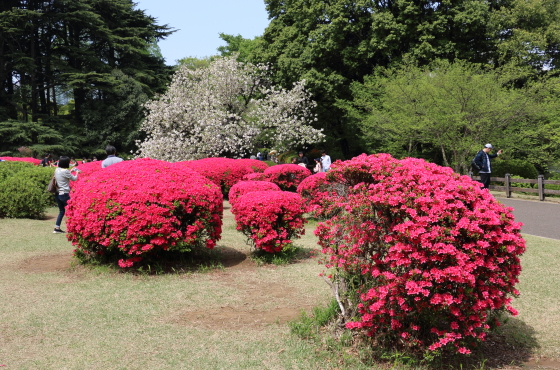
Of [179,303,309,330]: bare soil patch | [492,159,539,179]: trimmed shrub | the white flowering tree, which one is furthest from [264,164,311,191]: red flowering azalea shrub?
[492,159,539,179]: trimmed shrub

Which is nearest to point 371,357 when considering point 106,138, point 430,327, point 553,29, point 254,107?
point 430,327

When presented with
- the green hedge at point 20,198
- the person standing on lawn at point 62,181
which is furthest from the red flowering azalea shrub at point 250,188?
the green hedge at point 20,198

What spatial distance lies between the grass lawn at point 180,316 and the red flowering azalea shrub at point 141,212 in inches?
18.9

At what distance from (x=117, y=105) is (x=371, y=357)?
36.9 m

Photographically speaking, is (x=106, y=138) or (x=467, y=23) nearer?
(x=467, y=23)

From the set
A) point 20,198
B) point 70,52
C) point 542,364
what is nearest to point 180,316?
point 542,364

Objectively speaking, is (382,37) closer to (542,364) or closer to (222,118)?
(222,118)

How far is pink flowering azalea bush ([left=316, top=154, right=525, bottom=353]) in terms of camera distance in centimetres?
366

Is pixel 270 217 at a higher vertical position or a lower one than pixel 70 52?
lower

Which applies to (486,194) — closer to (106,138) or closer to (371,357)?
(371,357)

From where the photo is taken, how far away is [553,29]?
25797mm

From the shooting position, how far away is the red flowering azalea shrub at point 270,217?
24.6 ft

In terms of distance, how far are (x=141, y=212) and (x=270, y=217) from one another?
6.82 ft

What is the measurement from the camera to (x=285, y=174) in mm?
14664
